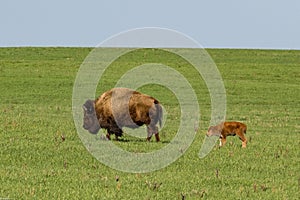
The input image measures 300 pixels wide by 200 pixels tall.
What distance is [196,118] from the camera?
1179 inches

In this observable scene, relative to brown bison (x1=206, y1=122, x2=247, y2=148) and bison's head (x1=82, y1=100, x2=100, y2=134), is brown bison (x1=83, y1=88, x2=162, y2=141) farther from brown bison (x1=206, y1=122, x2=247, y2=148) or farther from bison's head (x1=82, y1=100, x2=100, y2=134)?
brown bison (x1=206, y1=122, x2=247, y2=148)

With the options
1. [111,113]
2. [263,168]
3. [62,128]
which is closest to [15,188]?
[263,168]

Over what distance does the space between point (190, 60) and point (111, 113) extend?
163 ft

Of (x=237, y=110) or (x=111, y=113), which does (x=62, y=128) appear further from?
(x=237, y=110)

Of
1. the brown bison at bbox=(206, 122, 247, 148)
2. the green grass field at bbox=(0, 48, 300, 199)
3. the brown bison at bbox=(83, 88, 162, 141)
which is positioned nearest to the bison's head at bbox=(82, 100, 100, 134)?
the brown bison at bbox=(83, 88, 162, 141)

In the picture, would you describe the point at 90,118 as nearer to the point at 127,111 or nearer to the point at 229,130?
the point at 127,111

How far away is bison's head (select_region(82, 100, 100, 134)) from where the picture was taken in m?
20.0

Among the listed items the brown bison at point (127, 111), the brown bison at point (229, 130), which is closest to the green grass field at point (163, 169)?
the brown bison at point (229, 130)

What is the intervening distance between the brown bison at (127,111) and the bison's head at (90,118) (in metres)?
0.32

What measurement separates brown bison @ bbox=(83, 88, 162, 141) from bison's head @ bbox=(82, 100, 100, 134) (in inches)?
12.5

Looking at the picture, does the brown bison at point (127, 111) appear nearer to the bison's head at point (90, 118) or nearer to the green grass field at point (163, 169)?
the bison's head at point (90, 118)

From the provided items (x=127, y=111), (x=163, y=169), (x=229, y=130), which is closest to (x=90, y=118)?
(x=127, y=111)

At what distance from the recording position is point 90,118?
65.7 feet

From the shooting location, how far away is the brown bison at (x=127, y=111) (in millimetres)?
19266
